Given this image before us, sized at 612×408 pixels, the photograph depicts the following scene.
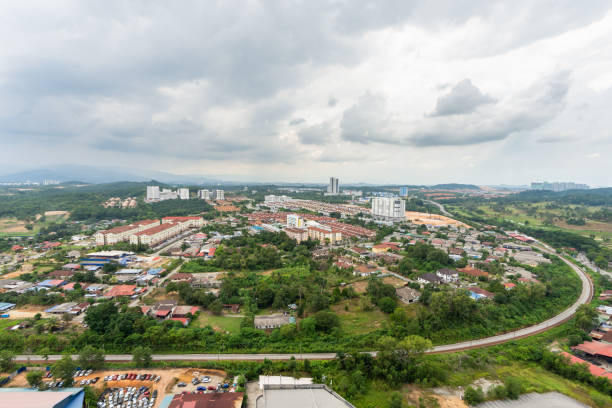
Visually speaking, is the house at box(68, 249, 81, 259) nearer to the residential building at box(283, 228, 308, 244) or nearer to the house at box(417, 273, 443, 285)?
the residential building at box(283, 228, 308, 244)

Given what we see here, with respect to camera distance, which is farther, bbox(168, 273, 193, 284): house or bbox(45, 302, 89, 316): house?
bbox(168, 273, 193, 284): house

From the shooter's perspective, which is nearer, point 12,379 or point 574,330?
point 12,379

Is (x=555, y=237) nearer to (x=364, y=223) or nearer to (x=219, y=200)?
(x=364, y=223)

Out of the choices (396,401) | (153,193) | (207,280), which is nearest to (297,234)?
(207,280)

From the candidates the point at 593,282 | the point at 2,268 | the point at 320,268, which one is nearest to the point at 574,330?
the point at 593,282

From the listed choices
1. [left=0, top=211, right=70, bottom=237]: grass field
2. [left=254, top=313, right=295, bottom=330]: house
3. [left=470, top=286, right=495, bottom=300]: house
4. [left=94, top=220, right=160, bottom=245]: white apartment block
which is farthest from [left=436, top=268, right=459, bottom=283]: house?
[left=0, top=211, right=70, bottom=237]: grass field

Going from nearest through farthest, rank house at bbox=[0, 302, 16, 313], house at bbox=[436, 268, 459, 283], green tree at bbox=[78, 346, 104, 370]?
green tree at bbox=[78, 346, 104, 370] → house at bbox=[0, 302, 16, 313] → house at bbox=[436, 268, 459, 283]

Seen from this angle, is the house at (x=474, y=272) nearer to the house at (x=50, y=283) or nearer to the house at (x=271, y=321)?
the house at (x=271, y=321)
